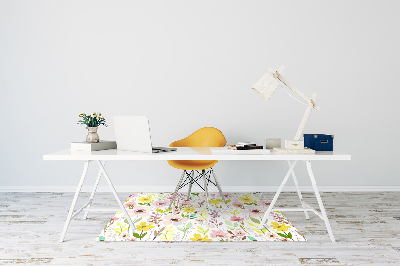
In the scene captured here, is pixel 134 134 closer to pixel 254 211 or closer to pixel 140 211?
pixel 140 211

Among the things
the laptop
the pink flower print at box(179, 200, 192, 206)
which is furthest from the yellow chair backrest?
the laptop

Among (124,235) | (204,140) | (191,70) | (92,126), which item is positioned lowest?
(124,235)

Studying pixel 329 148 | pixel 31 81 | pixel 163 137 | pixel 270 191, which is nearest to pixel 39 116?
pixel 31 81

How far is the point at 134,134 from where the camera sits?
77.4 inches

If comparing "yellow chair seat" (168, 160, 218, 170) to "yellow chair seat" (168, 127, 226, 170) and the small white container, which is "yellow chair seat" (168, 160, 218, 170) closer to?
"yellow chair seat" (168, 127, 226, 170)

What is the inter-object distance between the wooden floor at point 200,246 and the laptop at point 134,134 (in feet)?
2.23

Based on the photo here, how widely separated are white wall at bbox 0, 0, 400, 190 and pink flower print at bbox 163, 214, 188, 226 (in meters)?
0.96

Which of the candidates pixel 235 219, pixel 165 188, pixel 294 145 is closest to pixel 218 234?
pixel 235 219

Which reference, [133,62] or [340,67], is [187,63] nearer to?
[133,62]

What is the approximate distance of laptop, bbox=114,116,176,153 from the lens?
1.89 metres

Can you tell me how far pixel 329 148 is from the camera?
2119 mm

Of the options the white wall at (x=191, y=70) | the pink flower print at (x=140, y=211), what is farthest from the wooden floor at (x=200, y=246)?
the white wall at (x=191, y=70)

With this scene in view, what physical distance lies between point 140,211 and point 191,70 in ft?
5.74

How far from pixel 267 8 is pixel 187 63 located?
117 cm
